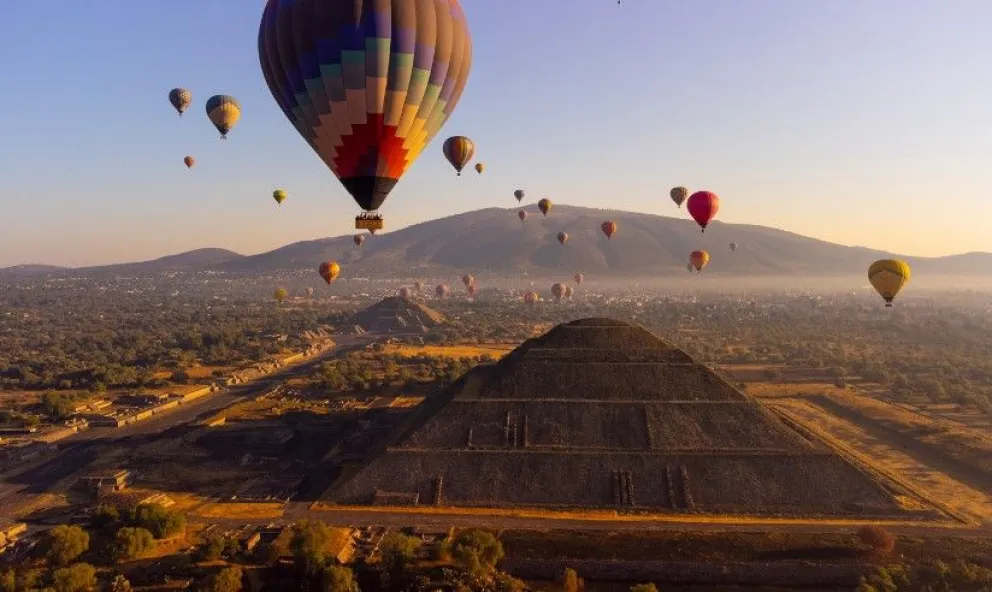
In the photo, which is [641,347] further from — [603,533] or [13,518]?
[13,518]

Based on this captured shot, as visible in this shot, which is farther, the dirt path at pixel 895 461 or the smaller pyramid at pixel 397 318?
the smaller pyramid at pixel 397 318

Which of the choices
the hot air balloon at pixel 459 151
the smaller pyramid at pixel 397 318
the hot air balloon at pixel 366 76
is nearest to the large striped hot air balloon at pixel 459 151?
the hot air balloon at pixel 459 151

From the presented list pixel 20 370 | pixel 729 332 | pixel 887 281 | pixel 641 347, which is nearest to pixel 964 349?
pixel 729 332

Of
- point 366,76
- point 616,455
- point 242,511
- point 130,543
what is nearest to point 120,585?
point 130,543

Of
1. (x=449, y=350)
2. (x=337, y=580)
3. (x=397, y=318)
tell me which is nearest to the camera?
(x=337, y=580)

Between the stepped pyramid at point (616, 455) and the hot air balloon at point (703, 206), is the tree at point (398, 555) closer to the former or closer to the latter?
the stepped pyramid at point (616, 455)

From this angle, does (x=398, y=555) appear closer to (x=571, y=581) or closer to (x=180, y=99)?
(x=571, y=581)

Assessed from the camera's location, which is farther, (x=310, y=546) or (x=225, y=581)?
(x=310, y=546)
